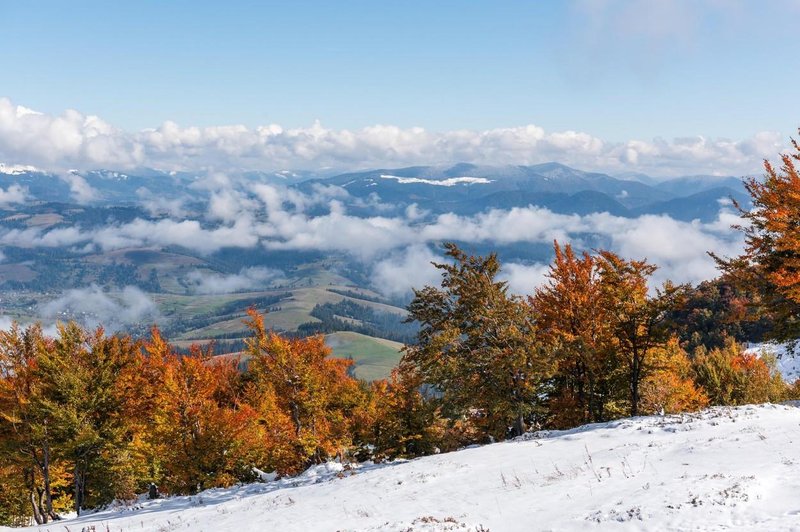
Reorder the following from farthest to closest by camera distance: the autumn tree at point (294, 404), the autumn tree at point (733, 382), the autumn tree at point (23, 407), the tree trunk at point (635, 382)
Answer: the autumn tree at point (733, 382), the autumn tree at point (294, 404), the autumn tree at point (23, 407), the tree trunk at point (635, 382)

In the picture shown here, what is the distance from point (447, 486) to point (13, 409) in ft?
108

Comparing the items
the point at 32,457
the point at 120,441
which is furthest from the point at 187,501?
the point at 32,457

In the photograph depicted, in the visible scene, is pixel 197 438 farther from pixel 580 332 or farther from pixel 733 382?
pixel 733 382

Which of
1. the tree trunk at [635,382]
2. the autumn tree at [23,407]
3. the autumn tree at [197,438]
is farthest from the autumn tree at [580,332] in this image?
the autumn tree at [23,407]

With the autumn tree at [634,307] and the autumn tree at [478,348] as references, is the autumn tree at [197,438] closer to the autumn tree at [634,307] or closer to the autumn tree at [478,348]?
the autumn tree at [478,348]

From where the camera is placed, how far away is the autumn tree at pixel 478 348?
1136 inches

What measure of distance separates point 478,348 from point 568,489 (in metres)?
15.2

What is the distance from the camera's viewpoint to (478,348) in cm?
3064

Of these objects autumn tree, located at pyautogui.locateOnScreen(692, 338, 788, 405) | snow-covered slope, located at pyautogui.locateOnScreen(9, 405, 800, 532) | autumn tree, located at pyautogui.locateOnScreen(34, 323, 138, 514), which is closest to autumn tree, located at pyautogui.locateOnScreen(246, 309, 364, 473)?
snow-covered slope, located at pyautogui.locateOnScreen(9, 405, 800, 532)

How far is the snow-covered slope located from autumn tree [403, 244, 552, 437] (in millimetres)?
3670

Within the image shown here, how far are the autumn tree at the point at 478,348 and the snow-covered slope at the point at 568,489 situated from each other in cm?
367

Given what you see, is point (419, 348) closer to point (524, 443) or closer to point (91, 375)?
point (524, 443)

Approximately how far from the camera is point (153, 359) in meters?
46.2

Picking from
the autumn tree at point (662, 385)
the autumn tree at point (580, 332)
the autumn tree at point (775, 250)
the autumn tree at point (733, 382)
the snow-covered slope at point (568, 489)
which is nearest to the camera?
the snow-covered slope at point (568, 489)
